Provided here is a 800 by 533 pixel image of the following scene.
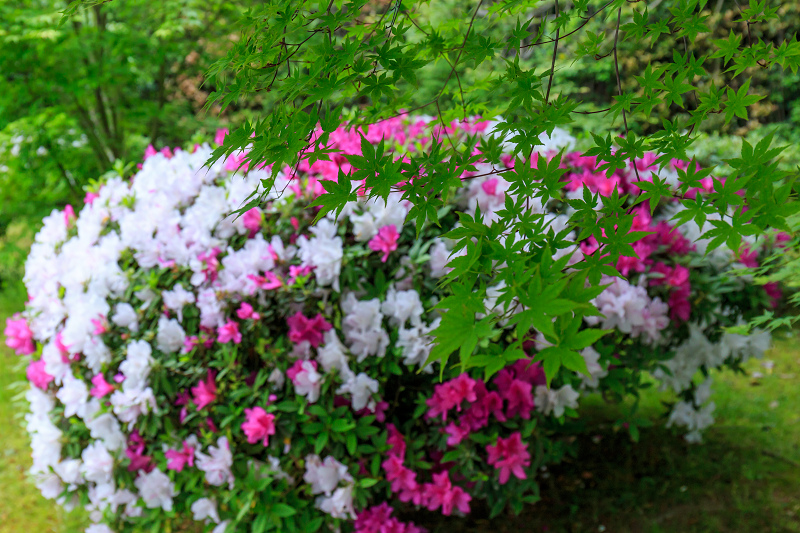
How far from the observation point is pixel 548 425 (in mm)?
2516

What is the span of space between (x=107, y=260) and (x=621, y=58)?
19.7ft

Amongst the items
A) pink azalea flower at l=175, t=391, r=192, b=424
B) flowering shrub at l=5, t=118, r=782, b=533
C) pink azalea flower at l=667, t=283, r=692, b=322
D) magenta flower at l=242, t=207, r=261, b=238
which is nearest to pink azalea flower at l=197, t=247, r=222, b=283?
flowering shrub at l=5, t=118, r=782, b=533

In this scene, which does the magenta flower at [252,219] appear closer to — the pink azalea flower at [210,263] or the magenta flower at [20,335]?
the pink azalea flower at [210,263]

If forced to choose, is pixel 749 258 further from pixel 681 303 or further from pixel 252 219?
pixel 252 219

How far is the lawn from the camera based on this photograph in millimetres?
2715

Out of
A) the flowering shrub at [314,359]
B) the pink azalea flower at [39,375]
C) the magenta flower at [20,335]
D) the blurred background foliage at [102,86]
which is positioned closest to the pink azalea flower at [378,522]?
the flowering shrub at [314,359]

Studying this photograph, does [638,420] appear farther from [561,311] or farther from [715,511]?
[561,311]

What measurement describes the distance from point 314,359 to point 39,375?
135 centimetres

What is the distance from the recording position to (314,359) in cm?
228

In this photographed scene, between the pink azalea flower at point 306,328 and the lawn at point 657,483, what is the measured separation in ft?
3.55

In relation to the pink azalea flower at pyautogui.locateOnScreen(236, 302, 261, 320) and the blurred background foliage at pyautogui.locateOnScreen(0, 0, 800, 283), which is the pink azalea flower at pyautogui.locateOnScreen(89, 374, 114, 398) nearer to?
the pink azalea flower at pyautogui.locateOnScreen(236, 302, 261, 320)

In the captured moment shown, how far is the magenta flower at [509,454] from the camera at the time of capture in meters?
2.17

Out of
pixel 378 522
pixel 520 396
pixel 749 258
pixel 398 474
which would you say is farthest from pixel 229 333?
pixel 749 258

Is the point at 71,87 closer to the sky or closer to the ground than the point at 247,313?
closer to the sky
